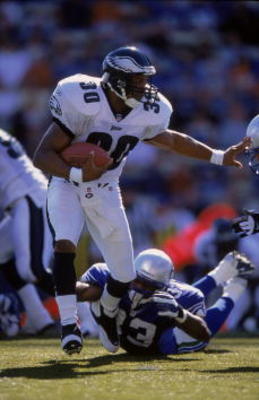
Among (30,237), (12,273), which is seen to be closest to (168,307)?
(30,237)

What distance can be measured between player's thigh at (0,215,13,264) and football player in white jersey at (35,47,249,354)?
1.87m

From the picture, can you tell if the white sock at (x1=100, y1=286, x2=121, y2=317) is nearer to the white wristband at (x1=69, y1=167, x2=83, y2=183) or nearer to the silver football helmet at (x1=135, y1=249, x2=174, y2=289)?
the silver football helmet at (x1=135, y1=249, x2=174, y2=289)

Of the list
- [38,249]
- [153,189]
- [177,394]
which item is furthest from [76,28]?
[177,394]

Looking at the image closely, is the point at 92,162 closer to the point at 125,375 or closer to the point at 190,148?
the point at 190,148

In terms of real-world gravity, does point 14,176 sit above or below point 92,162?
below

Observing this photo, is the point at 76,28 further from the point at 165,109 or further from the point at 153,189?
the point at 165,109

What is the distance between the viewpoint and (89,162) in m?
4.55

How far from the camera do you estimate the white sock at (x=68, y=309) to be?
459 cm

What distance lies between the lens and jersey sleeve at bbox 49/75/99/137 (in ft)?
15.3

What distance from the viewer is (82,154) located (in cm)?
461

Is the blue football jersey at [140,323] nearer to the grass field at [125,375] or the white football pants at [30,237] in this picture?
the grass field at [125,375]

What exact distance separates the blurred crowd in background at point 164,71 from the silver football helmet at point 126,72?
167 inches

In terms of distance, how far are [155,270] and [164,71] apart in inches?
223

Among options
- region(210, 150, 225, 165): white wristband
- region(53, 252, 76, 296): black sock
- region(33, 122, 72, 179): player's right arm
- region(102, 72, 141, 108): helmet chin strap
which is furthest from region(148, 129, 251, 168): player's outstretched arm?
region(53, 252, 76, 296): black sock
